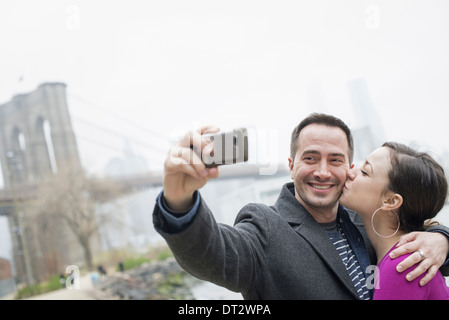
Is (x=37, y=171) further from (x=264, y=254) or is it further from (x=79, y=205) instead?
(x=264, y=254)

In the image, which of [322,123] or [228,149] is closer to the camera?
[228,149]

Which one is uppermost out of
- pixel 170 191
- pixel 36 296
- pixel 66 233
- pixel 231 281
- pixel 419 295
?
pixel 170 191

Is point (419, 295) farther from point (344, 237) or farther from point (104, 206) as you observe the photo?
point (104, 206)

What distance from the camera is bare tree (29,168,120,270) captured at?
261 inches

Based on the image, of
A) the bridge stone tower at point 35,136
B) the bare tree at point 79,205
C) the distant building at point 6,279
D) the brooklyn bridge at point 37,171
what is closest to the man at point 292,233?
the brooklyn bridge at point 37,171

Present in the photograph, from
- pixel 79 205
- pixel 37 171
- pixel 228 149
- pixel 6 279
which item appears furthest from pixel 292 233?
pixel 37 171

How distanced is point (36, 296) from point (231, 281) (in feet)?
19.2

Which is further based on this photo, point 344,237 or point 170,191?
point 344,237

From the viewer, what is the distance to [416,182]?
82 centimetres

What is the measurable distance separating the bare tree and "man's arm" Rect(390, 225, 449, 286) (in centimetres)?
662

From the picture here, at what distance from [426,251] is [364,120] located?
3610 millimetres
